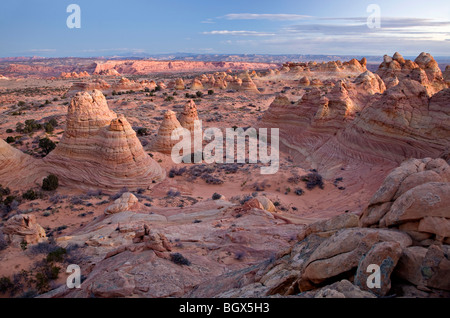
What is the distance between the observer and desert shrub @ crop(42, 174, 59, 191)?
15095 millimetres

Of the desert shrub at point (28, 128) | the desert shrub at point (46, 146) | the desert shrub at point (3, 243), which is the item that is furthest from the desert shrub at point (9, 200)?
the desert shrub at point (28, 128)

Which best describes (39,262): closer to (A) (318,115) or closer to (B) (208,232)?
(B) (208,232)

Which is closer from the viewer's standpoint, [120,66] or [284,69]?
[284,69]

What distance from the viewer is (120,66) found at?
150500 mm

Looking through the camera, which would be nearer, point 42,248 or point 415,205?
point 415,205

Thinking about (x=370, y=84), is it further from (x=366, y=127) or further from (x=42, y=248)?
(x=42, y=248)

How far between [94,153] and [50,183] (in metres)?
2.82

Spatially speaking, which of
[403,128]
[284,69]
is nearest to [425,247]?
[403,128]

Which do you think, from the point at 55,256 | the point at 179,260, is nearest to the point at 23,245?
the point at 55,256

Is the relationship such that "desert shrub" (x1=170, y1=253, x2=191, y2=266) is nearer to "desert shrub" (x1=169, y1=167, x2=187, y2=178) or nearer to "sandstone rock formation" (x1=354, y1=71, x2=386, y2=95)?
"desert shrub" (x1=169, y1=167, x2=187, y2=178)

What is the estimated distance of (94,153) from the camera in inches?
644

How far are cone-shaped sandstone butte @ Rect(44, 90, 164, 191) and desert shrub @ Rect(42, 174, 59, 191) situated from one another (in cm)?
70

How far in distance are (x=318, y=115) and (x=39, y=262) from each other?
2230 cm

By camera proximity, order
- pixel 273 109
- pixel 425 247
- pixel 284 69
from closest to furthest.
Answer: pixel 425 247 < pixel 273 109 < pixel 284 69
